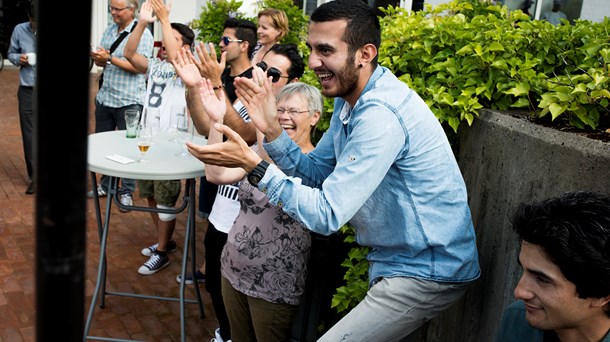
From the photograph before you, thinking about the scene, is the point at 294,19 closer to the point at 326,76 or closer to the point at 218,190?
the point at 218,190

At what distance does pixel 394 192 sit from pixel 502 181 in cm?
68

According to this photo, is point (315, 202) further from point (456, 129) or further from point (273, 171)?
point (456, 129)

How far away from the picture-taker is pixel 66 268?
586 mm

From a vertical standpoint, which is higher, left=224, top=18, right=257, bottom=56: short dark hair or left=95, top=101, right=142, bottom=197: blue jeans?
left=224, top=18, right=257, bottom=56: short dark hair

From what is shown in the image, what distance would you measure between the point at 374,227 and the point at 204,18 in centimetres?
672

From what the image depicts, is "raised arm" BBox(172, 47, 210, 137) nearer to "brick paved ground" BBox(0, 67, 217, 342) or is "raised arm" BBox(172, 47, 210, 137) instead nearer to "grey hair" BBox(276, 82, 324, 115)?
"grey hair" BBox(276, 82, 324, 115)

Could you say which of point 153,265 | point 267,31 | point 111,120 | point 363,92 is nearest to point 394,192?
point 363,92

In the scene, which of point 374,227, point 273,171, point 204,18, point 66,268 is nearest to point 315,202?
point 273,171

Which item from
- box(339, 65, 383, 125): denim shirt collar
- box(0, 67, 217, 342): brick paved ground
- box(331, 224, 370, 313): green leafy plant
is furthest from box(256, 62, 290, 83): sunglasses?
box(0, 67, 217, 342): brick paved ground

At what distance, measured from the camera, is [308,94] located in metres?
3.22

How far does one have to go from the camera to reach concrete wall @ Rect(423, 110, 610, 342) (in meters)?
2.22

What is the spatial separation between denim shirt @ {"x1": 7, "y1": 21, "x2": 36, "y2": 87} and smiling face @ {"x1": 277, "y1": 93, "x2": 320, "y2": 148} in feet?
13.8

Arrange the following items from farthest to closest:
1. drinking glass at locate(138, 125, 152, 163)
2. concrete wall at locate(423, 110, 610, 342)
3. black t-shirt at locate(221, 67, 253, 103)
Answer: black t-shirt at locate(221, 67, 253, 103), drinking glass at locate(138, 125, 152, 163), concrete wall at locate(423, 110, 610, 342)

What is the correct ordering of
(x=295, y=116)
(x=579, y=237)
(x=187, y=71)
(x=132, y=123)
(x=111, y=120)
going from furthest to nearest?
(x=111, y=120)
(x=132, y=123)
(x=187, y=71)
(x=295, y=116)
(x=579, y=237)
